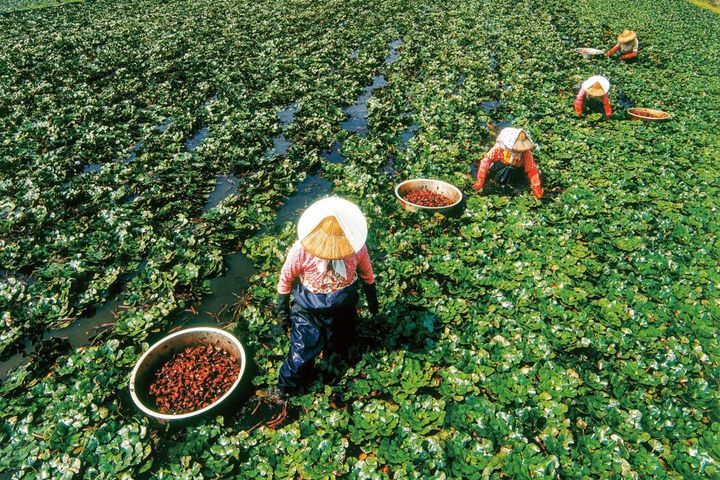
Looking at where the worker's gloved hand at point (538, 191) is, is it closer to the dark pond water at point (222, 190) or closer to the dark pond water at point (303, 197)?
the dark pond water at point (303, 197)

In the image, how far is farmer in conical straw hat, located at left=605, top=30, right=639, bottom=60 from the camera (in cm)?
1409

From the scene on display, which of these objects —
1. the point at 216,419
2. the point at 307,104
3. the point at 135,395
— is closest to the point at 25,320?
the point at 135,395

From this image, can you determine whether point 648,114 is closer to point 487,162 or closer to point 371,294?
point 487,162

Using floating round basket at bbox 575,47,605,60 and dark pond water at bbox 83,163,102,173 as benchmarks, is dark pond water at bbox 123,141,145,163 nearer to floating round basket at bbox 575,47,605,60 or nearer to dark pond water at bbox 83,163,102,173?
dark pond water at bbox 83,163,102,173

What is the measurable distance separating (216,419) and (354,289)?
5.91 ft

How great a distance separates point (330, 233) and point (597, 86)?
30.7ft

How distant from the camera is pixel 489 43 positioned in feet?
55.5

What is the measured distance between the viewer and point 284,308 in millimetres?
4199

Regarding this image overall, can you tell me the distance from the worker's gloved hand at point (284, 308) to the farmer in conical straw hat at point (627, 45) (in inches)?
638

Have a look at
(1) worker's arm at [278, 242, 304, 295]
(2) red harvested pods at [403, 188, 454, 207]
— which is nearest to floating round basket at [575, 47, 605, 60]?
(2) red harvested pods at [403, 188, 454, 207]

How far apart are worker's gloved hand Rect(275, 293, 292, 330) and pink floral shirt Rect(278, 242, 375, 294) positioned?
19 cm

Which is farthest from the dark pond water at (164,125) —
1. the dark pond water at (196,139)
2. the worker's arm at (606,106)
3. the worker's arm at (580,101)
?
the worker's arm at (606,106)

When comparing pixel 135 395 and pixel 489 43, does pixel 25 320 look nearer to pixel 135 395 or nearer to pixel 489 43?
pixel 135 395

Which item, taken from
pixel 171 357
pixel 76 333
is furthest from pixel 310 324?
pixel 76 333
